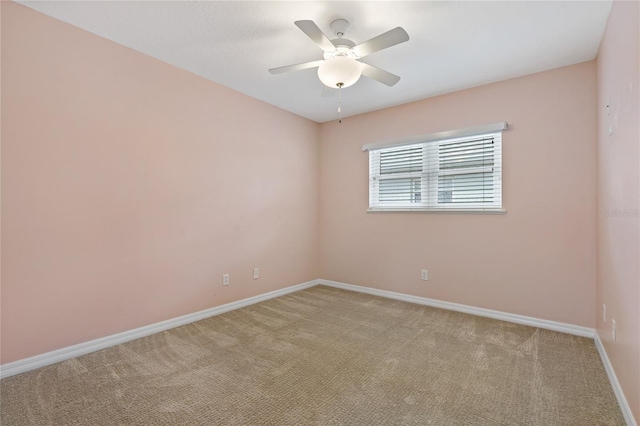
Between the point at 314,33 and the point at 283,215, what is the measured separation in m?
2.47

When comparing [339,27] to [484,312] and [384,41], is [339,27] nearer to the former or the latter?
[384,41]

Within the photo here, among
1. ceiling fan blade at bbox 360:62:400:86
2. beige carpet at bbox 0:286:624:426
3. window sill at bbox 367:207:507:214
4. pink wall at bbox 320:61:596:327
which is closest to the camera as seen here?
beige carpet at bbox 0:286:624:426

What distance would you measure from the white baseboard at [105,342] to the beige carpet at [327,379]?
0.24 ft

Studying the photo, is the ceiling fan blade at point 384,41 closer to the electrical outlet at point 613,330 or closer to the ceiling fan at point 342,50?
the ceiling fan at point 342,50

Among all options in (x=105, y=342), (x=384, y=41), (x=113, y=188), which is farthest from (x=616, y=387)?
(x=113, y=188)

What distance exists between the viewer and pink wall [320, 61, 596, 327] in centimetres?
265

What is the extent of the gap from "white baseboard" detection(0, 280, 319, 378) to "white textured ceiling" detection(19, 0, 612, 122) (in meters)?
2.42

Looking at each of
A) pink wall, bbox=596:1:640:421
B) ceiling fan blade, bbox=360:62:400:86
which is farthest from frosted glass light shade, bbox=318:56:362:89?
pink wall, bbox=596:1:640:421

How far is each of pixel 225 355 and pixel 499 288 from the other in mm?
2717

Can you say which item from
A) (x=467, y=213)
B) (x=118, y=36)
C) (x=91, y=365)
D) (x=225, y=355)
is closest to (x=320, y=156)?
(x=467, y=213)

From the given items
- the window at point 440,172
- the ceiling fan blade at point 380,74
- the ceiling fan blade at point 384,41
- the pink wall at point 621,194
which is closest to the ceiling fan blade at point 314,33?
the ceiling fan blade at point 384,41

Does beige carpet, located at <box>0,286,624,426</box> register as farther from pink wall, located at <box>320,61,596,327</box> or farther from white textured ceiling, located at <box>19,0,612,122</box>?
white textured ceiling, located at <box>19,0,612,122</box>

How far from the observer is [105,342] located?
238 centimetres

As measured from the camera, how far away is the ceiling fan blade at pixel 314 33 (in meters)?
1.76
